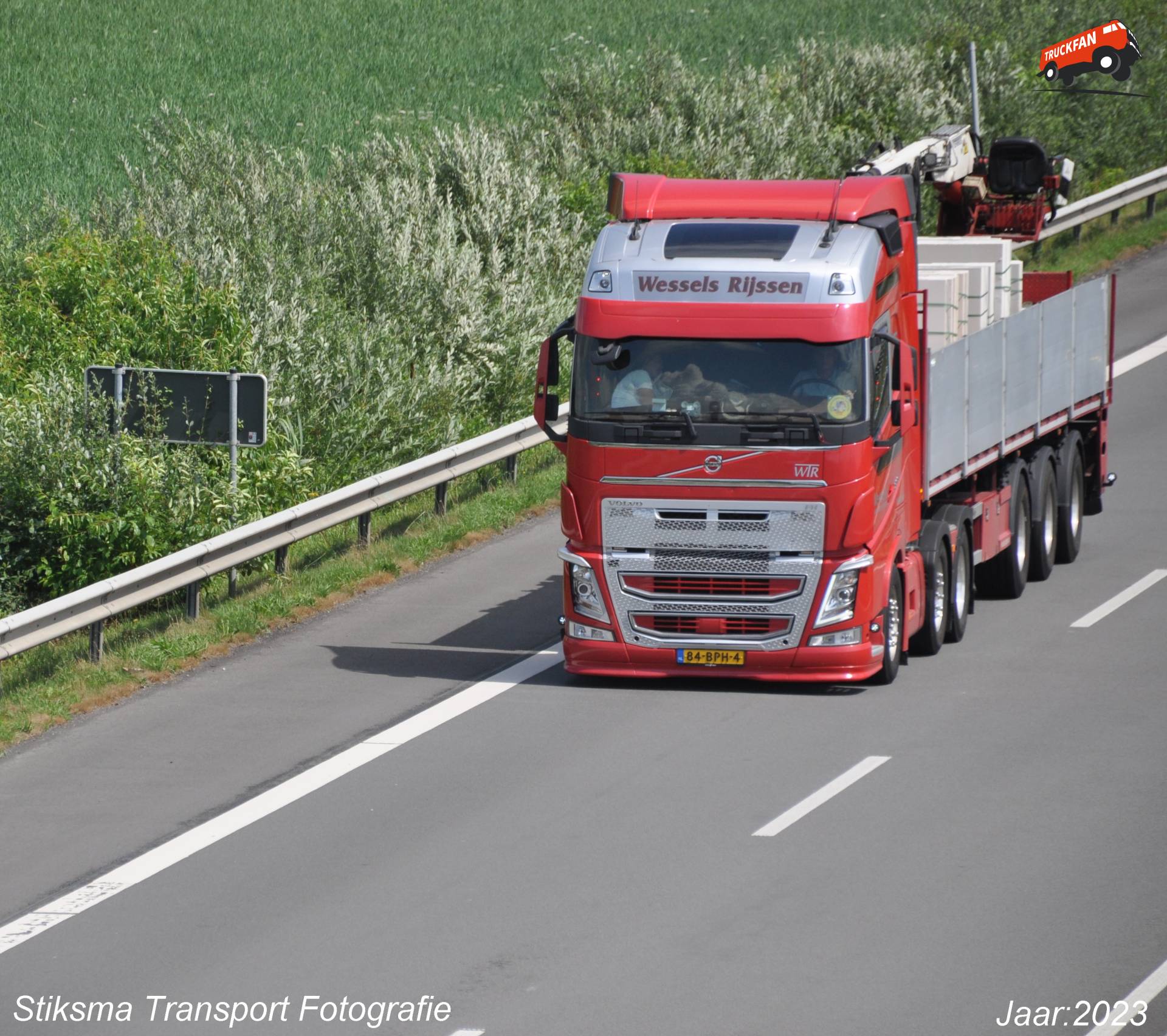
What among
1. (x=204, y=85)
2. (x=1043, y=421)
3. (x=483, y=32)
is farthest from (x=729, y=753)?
(x=483, y=32)

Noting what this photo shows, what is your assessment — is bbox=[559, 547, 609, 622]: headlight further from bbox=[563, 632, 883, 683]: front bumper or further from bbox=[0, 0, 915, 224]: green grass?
bbox=[0, 0, 915, 224]: green grass

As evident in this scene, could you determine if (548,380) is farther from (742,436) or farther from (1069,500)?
(1069,500)

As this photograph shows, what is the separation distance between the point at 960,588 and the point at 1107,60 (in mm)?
25948

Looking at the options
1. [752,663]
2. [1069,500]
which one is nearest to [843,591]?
[752,663]

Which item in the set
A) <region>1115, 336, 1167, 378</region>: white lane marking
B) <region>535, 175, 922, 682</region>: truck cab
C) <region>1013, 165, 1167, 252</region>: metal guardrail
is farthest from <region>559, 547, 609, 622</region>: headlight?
<region>1013, 165, 1167, 252</region>: metal guardrail

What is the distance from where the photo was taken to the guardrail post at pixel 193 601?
17.9m

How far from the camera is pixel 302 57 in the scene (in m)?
49.9

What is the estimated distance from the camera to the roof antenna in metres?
15.5

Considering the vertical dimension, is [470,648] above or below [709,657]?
below

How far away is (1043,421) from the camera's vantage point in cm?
2014

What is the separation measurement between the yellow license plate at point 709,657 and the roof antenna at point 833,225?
311 centimetres

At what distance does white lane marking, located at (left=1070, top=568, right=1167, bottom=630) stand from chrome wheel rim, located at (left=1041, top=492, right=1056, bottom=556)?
0.97 m

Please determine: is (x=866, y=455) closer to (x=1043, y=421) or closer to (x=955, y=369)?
(x=955, y=369)

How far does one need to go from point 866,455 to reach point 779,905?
200 inches
